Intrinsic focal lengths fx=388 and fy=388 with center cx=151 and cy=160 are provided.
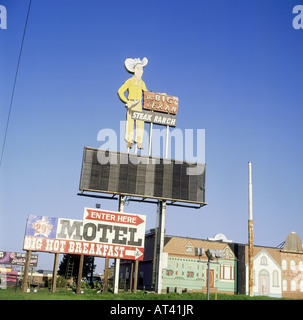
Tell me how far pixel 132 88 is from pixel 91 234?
17946 mm

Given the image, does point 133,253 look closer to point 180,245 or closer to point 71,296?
point 71,296

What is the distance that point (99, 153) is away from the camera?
38906 mm

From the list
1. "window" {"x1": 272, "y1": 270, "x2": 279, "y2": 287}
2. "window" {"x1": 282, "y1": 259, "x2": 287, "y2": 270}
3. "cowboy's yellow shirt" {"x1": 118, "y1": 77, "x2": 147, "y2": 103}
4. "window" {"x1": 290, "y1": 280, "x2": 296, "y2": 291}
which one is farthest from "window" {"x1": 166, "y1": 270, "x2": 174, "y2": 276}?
"cowboy's yellow shirt" {"x1": 118, "y1": 77, "x2": 147, "y2": 103}

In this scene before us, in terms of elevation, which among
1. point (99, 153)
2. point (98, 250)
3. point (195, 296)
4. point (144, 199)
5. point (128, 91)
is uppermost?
point (128, 91)

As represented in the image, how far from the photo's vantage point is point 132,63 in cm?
4503

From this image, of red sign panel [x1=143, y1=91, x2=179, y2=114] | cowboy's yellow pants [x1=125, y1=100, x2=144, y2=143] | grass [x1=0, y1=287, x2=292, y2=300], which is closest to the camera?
grass [x1=0, y1=287, x2=292, y2=300]

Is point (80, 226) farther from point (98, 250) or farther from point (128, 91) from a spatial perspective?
point (128, 91)

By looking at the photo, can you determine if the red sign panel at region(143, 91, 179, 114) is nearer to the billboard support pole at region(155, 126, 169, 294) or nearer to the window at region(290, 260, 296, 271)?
the billboard support pole at region(155, 126, 169, 294)

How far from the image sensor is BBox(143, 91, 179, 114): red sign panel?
43.7 meters

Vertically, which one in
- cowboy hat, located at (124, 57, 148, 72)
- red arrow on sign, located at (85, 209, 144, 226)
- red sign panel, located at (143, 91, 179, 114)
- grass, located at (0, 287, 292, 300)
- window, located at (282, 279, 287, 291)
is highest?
cowboy hat, located at (124, 57, 148, 72)

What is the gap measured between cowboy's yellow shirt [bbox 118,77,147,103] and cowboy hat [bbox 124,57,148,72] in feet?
4.47

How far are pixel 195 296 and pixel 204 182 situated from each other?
11.5 meters

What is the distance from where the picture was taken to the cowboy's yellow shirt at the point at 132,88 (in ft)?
143
